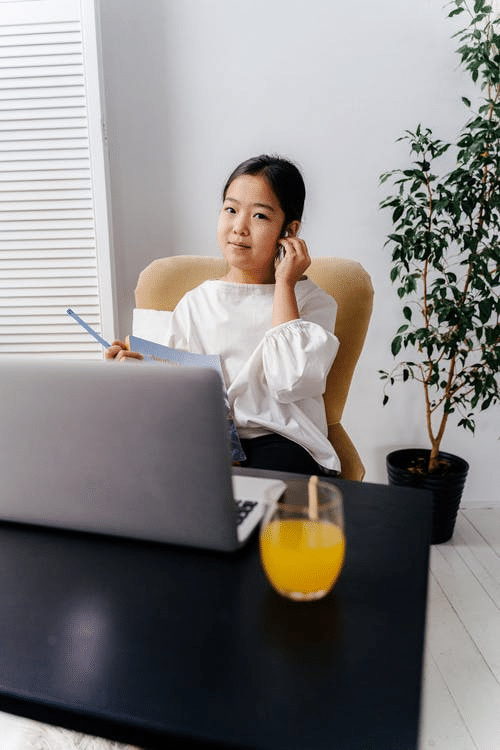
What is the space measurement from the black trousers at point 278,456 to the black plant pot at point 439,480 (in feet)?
2.48

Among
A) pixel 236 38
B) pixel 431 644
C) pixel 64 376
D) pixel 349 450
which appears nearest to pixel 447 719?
pixel 431 644

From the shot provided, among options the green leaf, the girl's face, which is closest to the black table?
the girl's face

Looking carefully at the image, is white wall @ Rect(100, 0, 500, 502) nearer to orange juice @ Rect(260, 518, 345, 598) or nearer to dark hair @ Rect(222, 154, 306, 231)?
dark hair @ Rect(222, 154, 306, 231)

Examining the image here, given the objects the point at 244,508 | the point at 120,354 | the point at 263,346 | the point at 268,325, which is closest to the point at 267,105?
the point at 268,325

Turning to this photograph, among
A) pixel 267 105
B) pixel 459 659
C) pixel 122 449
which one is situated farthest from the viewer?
pixel 267 105

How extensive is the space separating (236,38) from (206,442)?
5.86 feet

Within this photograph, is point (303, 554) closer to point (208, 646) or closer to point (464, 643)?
point (208, 646)

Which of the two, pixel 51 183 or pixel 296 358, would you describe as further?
pixel 51 183

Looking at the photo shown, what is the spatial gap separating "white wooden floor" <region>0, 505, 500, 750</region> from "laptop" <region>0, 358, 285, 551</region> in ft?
1.47

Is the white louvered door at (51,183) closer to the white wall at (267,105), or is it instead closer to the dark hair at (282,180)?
the white wall at (267,105)

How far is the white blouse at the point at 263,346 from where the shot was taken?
1.30m

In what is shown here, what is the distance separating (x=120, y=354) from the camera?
3.81ft

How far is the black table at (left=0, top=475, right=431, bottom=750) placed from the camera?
0.45m

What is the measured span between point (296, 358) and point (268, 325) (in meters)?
0.19
